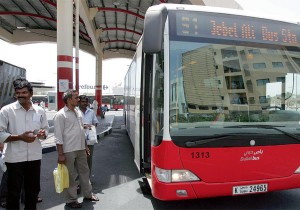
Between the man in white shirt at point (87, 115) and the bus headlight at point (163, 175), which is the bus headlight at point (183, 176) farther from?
the man in white shirt at point (87, 115)

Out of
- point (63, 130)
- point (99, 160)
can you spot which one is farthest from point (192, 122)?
point (99, 160)

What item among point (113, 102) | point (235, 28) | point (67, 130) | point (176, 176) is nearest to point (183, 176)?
point (176, 176)

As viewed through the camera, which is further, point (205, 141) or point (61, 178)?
point (61, 178)

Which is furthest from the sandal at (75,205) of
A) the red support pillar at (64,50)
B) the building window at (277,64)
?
the red support pillar at (64,50)

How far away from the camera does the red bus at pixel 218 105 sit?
146 inches

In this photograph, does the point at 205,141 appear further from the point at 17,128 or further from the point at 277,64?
the point at 17,128

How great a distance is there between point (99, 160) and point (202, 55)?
16.7 feet

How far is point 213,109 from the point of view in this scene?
12.5ft

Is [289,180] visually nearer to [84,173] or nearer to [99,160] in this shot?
[84,173]

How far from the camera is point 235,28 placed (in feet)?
13.3

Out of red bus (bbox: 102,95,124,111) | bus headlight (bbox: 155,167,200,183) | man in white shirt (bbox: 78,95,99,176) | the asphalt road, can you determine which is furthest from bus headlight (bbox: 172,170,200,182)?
red bus (bbox: 102,95,124,111)

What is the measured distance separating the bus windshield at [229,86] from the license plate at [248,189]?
0.72 meters

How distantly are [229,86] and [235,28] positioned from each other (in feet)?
2.66

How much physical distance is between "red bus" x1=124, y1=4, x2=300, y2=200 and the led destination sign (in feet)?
0.05
